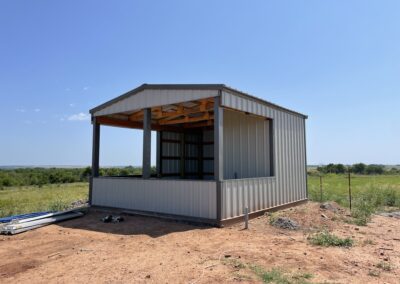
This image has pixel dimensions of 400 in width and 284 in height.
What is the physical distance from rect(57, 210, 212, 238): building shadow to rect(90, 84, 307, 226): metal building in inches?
13.1

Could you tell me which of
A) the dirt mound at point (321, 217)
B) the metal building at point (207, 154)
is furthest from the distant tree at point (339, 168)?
the dirt mound at point (321, 217)

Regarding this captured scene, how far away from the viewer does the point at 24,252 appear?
5816 mm

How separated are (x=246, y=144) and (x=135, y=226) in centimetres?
488

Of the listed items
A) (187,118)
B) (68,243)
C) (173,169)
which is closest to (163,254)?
(68,243)

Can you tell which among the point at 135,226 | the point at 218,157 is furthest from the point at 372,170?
the point at 135,226

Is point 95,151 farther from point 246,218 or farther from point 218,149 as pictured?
point 246,218

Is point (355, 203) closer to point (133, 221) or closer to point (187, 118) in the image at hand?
point (187, 118)

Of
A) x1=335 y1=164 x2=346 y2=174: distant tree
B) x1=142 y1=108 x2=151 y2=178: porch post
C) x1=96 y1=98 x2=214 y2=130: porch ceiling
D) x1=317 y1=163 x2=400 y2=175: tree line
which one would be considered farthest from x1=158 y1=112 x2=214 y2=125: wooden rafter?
x1=335 y1=164 x2=346 y2=174: distant tree

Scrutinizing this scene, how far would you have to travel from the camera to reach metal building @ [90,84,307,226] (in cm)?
793

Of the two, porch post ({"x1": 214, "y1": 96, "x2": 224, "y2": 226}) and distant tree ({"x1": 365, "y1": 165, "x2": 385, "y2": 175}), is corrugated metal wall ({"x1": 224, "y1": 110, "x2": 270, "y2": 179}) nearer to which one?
porch post ({"x1": 214, "y1": 96, "x2": 224, "y2": 226})

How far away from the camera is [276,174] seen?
1021 centimetres

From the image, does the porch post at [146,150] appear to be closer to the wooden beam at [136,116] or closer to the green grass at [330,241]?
the wooden beam at [136,116]

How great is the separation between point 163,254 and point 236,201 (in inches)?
125

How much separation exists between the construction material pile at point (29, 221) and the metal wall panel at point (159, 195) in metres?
1.31
